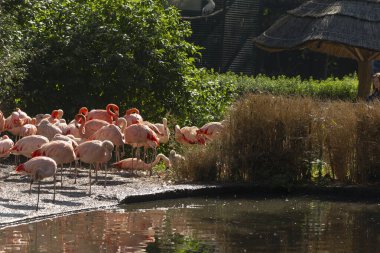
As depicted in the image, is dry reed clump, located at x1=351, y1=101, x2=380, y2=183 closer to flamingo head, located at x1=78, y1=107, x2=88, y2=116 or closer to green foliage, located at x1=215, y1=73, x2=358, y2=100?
flamingo head, located at x1=78, y1=107, x2=88, y2=116

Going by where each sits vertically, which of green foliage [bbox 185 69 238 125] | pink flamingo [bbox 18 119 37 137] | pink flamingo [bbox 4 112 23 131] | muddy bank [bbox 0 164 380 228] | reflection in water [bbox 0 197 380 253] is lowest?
reflection in water [bbox 0 197 380 253]

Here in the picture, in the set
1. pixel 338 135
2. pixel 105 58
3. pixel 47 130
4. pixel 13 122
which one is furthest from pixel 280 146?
pixel 105 58

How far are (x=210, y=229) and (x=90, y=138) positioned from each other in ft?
12.4

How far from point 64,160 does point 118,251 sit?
3.01 metres

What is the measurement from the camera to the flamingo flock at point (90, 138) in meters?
10.8

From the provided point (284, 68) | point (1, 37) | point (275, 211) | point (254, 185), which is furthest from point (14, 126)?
point (284, 68)

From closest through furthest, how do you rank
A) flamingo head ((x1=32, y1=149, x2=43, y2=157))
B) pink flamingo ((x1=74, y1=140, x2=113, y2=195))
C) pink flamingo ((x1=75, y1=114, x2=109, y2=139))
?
flamingo head ((x1=32, y1=149, x2=43, y2=157))
pink flamingo ((x1=74, y1=140, x2=113, y2=195))
pink flamingo ((x1=75, y1=114, x2=109, y2=139))

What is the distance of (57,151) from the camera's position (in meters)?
10.5

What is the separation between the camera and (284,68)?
29.4 meters

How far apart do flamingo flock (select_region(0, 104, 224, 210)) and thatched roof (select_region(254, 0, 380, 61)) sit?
3644 mm

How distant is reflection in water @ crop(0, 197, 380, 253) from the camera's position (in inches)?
319

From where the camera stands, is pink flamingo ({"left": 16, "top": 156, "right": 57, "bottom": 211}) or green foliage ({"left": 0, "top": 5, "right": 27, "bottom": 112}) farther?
green foliage ({"left": 0, "top": 5, "right": 27, "bottom": 112})

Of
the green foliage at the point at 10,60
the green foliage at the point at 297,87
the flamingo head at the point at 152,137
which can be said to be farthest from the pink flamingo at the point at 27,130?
the green foliage at the point at 297,87

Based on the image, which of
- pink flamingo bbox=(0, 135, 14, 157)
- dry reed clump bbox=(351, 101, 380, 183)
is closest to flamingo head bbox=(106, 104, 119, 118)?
pink flamingo bbox=(0, 135, 14, 157)
